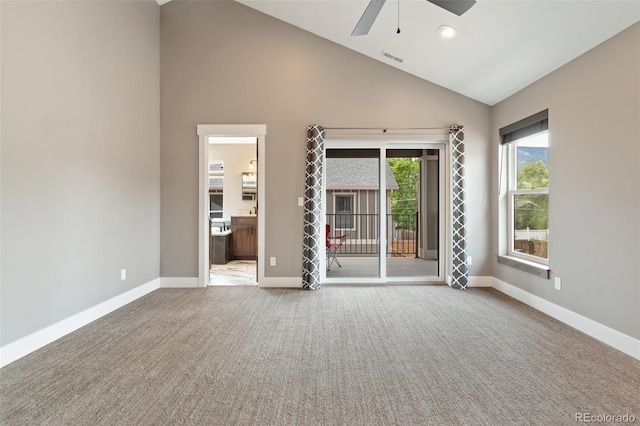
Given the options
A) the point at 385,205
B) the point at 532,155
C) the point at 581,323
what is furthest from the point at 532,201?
the point at 385,205

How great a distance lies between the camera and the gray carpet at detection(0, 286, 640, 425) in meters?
1.78

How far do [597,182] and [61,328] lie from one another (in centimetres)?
500

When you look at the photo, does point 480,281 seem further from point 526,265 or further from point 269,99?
point 269,99

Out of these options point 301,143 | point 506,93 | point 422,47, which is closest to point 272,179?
point 301,143

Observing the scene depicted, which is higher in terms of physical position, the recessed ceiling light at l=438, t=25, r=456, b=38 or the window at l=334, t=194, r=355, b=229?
the recessed ceiling light at l=438, t=25, r=456, b=38

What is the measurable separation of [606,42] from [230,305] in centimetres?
449

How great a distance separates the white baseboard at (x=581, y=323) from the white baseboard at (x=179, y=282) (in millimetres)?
4272

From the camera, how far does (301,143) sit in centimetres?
448

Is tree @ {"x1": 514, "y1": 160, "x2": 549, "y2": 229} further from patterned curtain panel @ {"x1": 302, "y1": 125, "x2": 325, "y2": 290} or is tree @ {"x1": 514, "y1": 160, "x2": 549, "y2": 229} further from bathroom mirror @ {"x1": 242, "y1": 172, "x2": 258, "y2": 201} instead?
bathroom mirror @ {"x1": 242, "y1": 172, "x2": 258, "y2": 201}

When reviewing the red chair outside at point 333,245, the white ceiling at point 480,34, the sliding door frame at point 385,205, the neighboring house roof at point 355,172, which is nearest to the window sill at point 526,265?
the sliding door frame at point 385,205

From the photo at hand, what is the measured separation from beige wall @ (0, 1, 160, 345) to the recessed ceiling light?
3.62m

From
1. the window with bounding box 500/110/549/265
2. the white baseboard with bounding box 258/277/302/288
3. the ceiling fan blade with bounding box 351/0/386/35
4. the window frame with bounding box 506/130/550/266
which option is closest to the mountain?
the window with bounding box 500/110/549/265

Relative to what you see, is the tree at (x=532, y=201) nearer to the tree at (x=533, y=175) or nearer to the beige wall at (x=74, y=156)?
the tree at (x=533, y=175)

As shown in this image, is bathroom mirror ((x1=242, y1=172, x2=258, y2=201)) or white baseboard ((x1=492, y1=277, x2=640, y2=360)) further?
bathroom mirror ((x1=242, y1=172, x2=258, y2=201))
